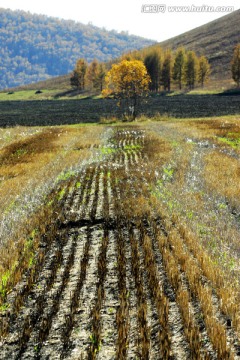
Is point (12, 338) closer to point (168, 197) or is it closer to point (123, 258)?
point (123, 258)

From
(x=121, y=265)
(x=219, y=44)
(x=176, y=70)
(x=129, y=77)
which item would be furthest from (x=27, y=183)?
(x=219, y=44)

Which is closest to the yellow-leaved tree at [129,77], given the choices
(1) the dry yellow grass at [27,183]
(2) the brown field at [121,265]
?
(1) the dry yellow grass at [27,183]

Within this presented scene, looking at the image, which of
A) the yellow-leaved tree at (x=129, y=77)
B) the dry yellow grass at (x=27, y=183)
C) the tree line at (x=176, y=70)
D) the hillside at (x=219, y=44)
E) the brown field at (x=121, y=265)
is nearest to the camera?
the brown field at (x=121, y=265)

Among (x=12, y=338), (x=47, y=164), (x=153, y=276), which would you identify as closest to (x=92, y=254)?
(x=153, y=276)

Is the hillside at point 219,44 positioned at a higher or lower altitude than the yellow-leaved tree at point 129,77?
higher

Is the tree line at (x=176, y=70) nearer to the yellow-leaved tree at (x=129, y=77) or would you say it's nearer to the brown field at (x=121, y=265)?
the yellow-leaved tree at (x=129, y=77)

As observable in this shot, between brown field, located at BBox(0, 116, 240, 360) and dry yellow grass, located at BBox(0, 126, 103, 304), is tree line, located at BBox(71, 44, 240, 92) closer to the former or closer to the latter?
dry yellow grass, located at BBox(0, 126, 103, 304)

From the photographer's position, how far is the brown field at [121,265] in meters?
4.56

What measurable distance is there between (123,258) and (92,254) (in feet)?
2.59

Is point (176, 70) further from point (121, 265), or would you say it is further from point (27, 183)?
point (121, 265)

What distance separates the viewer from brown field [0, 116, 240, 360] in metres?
4.56

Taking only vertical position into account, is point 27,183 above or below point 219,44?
below

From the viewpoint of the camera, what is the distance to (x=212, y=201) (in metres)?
10.5

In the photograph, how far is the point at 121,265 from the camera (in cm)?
652
